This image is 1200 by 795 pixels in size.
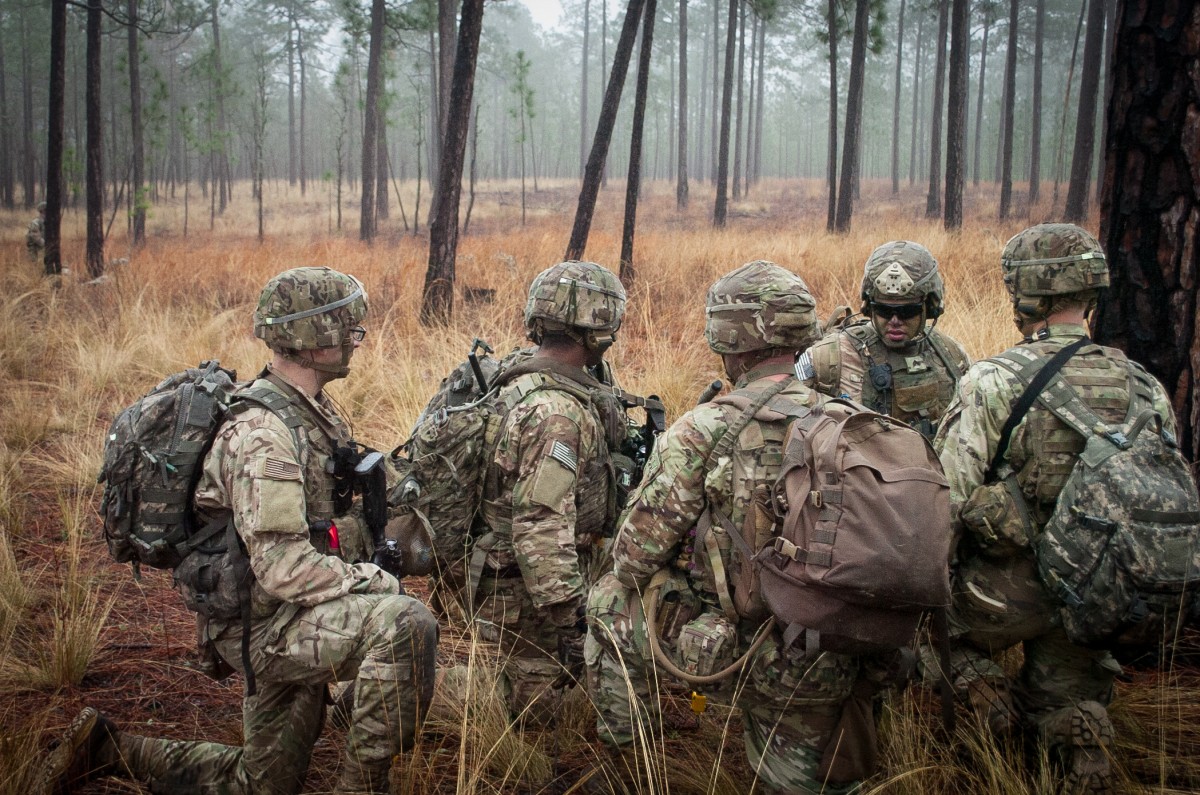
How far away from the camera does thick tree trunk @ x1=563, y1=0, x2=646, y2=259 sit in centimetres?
919

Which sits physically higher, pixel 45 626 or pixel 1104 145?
pixel 1104 145

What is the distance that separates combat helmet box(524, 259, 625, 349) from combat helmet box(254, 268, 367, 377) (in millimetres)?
716

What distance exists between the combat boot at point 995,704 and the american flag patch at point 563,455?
68.8 inches

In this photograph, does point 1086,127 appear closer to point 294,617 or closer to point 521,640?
point 521,640

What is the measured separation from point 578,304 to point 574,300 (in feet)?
0.07

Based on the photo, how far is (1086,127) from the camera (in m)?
16.6

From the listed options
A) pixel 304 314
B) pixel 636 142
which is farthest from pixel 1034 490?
pixel 636 142

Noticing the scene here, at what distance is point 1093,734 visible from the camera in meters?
2.61

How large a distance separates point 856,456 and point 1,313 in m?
10.9

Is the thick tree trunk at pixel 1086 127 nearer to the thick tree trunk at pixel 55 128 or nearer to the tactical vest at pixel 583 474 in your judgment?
the tactical vest at pixel 583 474

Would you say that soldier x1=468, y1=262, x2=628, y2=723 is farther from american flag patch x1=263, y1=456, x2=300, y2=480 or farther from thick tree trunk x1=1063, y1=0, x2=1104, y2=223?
thick tree trunk x1=1063, y1=0, x2=1104, y2=223

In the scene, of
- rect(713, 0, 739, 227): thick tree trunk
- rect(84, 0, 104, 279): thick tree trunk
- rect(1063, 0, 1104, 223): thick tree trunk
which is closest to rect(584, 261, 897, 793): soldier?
rect(84, 0, 104, 279): thick tree trunk

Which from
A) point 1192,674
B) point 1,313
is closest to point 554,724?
point 1192,674

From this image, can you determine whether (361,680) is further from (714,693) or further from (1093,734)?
(1093,734)
